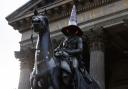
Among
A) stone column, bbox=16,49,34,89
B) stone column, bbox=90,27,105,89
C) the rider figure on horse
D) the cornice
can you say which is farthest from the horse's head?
stone column, bbox=16,49,34,89

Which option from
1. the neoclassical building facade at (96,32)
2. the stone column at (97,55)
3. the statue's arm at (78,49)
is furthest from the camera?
the neoclassical building facade at (96,32)

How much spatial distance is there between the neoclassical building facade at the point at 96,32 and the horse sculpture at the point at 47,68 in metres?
13.4

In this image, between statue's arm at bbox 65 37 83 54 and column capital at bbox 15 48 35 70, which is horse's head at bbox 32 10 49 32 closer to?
statue's arm at bbox 65 37 83 54

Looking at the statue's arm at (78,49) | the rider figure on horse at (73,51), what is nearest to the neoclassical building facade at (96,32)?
the rider figure on horse at (73,51)

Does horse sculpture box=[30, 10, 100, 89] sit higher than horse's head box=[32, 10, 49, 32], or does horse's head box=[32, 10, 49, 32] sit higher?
horse's head box=[32, 10, 49, 32]

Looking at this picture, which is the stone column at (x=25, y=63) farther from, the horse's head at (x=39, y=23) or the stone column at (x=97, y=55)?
the horse's head at (x=39, y=23)

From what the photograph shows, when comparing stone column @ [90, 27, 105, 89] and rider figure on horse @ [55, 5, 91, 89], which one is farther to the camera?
stone column @ [90, 27, 105, 89]

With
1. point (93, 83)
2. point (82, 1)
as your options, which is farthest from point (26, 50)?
point (93, 83)

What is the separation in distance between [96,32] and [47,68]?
53.8 ft

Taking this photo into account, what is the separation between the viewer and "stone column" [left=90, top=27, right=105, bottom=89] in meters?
22.7

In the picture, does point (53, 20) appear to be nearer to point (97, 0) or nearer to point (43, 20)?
point (97, 0)


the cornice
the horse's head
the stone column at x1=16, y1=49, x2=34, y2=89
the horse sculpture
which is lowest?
the horse sculpture

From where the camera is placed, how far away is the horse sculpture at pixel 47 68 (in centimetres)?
761

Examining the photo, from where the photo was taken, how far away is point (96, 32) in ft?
78.5
